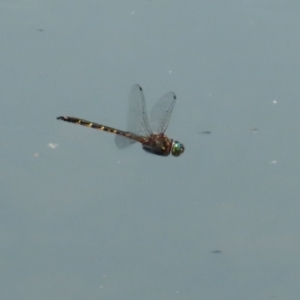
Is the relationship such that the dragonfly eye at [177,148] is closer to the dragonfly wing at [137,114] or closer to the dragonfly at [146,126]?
the dragonfly at [146,126]

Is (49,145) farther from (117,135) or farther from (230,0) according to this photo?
(230,0)

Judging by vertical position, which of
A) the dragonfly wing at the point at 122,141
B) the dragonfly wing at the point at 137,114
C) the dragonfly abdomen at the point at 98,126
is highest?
the dragonfly wing at the point at 137,114

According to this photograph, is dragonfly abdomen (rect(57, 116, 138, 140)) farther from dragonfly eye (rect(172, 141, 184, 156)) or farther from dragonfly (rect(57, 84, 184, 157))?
dragonfly eye (rect(172, 141, 184, 156))

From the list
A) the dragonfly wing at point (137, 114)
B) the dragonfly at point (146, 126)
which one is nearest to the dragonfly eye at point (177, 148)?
the dragonfly at point (146, 126)

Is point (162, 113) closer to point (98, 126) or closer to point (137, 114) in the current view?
point (137, 114)

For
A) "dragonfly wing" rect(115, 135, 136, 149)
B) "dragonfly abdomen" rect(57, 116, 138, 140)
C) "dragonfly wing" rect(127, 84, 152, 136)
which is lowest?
"dragonfly wing" rect(115, 135, 136, 149)

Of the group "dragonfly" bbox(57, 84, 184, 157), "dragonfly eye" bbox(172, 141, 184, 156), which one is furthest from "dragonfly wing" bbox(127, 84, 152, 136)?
"dragonfly eye" bbox(172, 141, 184, 156)
